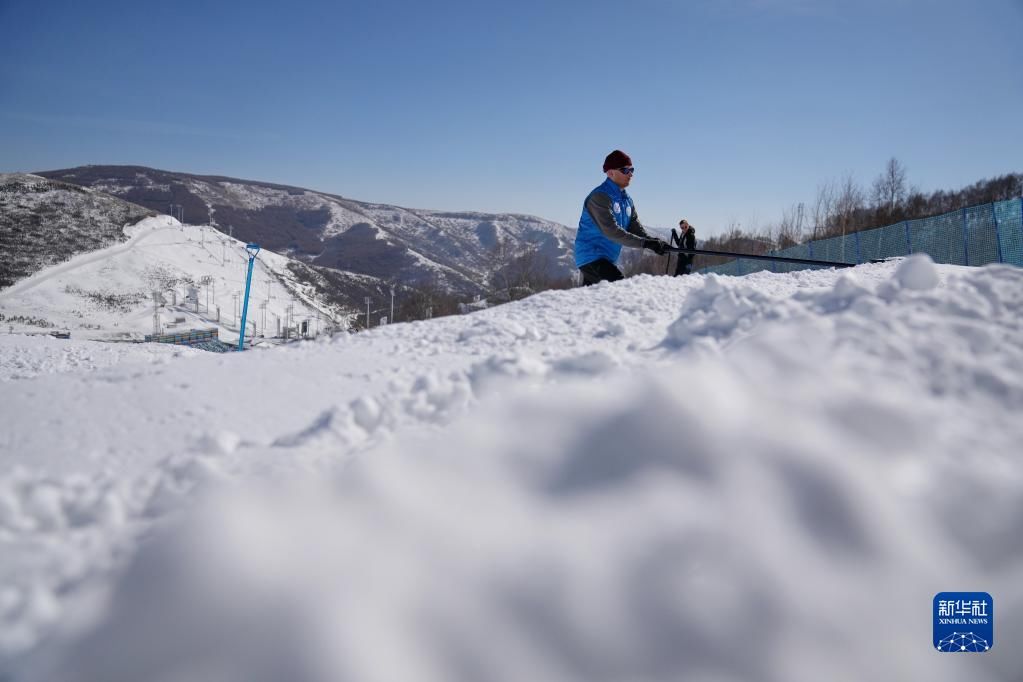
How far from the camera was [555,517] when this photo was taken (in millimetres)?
1321

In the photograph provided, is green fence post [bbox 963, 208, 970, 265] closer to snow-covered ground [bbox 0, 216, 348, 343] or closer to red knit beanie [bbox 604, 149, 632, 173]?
red knit beanie [bbox 604, 149, 632, 173]

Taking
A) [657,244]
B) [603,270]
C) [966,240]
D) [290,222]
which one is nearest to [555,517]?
[657,244]

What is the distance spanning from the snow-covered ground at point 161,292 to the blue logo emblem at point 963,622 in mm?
63885

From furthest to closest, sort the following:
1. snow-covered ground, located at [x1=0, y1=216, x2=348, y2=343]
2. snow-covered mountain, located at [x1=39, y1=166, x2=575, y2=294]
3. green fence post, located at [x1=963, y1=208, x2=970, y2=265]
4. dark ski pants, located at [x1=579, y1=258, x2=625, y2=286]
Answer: snow-covered mountain, located at [x1=39, y1=166, x2=575, y2=294] → snow-covered ground, located at [x1=0, y1=216, x2=348, y2=343] → green fence post, located at [x1=963, y1=208, x2=970, y2=265] → dark ski pants, located at [x1=579, y1=258, x2=625, y2=286]

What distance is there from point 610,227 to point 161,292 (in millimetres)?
80461

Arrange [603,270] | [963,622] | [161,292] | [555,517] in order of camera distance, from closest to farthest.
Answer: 1. [963,622]
2. [555,517]
3. [603,270]
4. [161,292]

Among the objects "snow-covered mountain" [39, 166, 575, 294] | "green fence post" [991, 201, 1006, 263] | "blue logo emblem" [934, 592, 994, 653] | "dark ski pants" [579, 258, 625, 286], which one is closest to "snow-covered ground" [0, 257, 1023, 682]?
"blue logo emblem" [934, 592, 994, 653]

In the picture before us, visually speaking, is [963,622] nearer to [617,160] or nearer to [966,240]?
[617,160]

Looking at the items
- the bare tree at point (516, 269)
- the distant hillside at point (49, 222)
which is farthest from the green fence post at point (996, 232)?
the distant hillside at point (49, 222)

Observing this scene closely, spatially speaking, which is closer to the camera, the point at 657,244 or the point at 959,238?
the point at 657,244

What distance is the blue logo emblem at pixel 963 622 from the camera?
1.16 m

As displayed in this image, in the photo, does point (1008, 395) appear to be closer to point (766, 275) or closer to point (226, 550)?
point (226, 550)

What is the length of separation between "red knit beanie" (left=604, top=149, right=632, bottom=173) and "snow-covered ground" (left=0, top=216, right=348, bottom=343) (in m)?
60.9

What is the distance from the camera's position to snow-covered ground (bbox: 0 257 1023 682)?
1.10 meters
